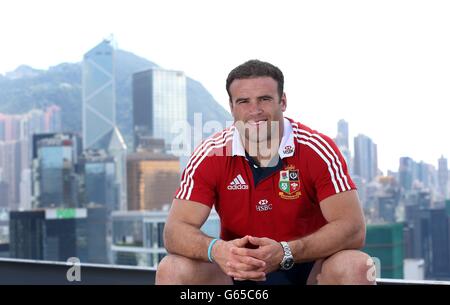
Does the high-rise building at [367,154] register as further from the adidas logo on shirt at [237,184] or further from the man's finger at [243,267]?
the man's finger at [243,267]

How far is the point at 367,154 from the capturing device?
773 inches

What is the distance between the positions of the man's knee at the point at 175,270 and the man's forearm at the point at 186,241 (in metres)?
0.02

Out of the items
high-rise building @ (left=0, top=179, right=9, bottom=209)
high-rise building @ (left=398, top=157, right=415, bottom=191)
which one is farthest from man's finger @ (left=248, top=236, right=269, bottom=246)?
high-rise building @ (left=0, top=179, right=9, bottom=209)

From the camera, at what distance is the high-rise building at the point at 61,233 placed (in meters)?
39.3

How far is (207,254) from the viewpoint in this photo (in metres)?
1.53

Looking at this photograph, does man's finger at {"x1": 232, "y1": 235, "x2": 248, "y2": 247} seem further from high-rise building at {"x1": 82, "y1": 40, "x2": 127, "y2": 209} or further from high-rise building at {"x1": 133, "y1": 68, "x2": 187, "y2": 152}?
high-rise building at {"x1": 82, "y1": 40, "x2": 127, "y2": 209}

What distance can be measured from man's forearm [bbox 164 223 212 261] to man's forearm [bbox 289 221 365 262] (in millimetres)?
239

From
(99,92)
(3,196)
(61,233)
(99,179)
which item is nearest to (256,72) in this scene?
(3,196)

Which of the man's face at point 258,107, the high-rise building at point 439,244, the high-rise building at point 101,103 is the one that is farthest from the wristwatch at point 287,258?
the high-rise building at point 101,103

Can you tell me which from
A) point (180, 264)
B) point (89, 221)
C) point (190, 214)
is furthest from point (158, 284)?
point (89, 221)

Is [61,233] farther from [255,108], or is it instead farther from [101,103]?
[255,108]

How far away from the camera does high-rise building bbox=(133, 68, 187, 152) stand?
3840cm

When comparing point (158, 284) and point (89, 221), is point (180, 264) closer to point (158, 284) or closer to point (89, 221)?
point (158, 284)

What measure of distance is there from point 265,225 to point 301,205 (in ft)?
0.38
